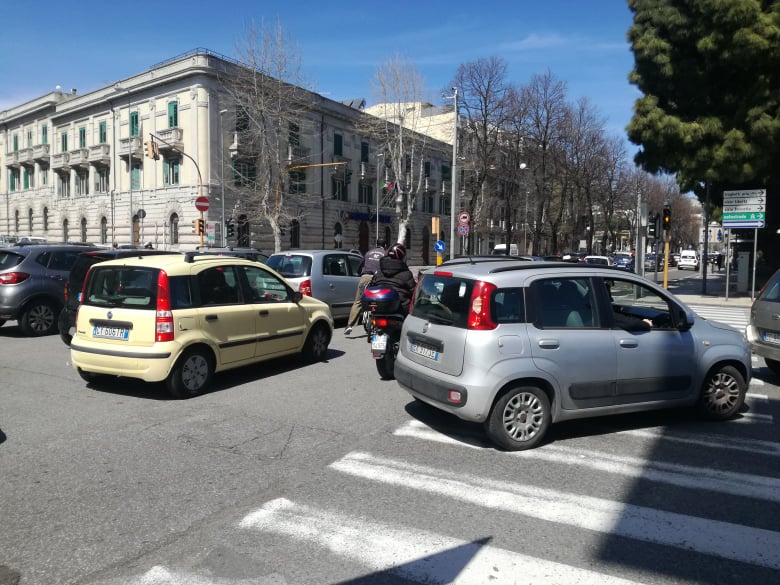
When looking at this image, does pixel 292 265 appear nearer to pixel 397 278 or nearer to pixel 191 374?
pixel 397 278

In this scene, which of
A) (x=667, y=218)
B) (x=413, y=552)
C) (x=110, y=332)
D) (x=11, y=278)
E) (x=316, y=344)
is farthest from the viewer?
(x=667, y=218)

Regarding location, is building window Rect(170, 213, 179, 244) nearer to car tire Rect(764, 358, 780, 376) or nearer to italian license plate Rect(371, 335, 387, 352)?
italian license plate Rect(371, 335, 387, 352)

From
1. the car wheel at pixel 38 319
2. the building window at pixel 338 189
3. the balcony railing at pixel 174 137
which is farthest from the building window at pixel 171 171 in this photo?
the car wheel at pixel 38 319

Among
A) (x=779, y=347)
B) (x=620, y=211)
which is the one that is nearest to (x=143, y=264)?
(x=779, y=347)

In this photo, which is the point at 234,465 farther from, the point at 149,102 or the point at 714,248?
the point at 714,248

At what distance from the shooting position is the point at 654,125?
71.3 feet

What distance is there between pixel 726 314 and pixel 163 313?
15737mm

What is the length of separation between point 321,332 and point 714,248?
14404cm

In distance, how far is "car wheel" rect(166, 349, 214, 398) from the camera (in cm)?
688

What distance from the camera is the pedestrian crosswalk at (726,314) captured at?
592 inches

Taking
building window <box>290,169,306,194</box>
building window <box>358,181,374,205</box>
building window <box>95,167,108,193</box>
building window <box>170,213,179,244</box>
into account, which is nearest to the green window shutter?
building window <box>95,167,108,193</box>

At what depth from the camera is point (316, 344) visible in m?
9.20

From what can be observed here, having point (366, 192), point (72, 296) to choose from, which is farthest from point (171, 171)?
point (72, 296)

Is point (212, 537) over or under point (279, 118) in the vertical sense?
under
